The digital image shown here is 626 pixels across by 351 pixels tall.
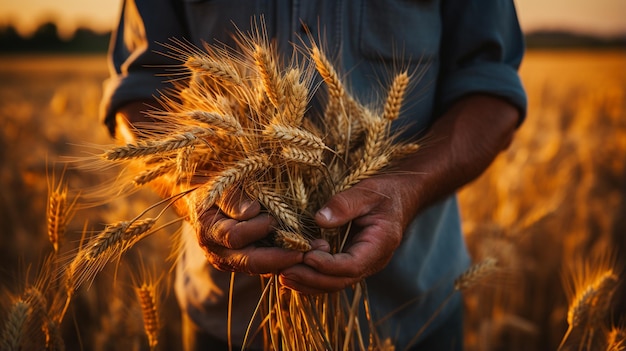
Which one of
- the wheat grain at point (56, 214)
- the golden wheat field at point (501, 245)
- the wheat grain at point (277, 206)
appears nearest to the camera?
the wheat grain at point (277, 206)

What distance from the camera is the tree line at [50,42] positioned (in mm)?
21844

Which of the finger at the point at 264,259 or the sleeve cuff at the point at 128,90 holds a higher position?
the sleeve cuff at the point at 128,90

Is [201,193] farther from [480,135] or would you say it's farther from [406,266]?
[480,135]

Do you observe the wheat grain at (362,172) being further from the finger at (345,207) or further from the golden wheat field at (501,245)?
the golden wheat field at (501,245)

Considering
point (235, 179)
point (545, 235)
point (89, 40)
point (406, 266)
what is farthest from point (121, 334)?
point (89, 40)

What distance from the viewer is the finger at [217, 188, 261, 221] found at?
3.21 ft

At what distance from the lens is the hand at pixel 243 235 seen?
963mm

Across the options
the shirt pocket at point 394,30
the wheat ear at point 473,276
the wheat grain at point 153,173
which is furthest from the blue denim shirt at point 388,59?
the wheat grain at point 153,173

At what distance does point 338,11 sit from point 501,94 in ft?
1.97

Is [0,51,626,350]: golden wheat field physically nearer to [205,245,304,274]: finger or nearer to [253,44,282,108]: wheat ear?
[205,245,304,274]: finger

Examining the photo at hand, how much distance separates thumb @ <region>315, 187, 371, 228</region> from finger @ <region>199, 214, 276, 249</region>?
118 millimetres

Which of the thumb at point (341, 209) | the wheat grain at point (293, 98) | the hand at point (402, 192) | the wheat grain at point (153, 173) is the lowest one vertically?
the hand at point (402, 192)

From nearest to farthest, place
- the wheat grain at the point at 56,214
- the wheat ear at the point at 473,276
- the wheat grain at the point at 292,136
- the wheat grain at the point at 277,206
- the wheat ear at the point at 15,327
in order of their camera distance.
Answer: the wheat grain at the point at 292,136 → the wheat grain at the point at 277,206 → the wheat ear at the point at 15,327 → the wheat grain at the point at 56,214 → the wheat ear at the point at 473,276

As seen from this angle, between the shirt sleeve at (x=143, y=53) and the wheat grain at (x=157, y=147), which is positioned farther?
the shirt sleeve at (x=143, y=53)
